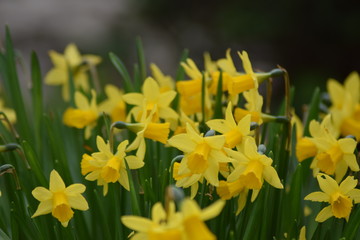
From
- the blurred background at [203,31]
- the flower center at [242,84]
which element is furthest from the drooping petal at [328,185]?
the blurred background at [203,31]

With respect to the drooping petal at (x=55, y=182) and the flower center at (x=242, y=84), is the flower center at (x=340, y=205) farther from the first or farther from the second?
the drooping petal at (x=55, y=182)

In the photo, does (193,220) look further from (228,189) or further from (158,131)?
(158,131)

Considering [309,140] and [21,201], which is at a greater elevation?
[309,140]

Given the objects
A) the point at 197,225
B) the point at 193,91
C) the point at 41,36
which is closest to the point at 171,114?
the point at 193,91

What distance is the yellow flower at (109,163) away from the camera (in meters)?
1.48

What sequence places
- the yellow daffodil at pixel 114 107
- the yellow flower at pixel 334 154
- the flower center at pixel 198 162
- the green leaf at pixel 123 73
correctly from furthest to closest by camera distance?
the yellow daffodil at pixel 114 107, the green leaf at pixel 123 73, the yellow flower at pixel 334 154, the flower center at pixel 198 162

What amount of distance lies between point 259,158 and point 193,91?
0.52 m

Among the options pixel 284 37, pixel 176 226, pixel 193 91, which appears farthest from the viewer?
pixel 284 37

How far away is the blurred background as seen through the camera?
5113 mm

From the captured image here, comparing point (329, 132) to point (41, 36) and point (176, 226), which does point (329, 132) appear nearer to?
point (176, 226)

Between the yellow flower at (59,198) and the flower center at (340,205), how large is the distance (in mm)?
632

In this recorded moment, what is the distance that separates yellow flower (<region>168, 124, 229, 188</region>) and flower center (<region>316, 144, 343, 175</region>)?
349 millimetres

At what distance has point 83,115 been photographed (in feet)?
6.60

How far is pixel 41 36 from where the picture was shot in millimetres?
6875
